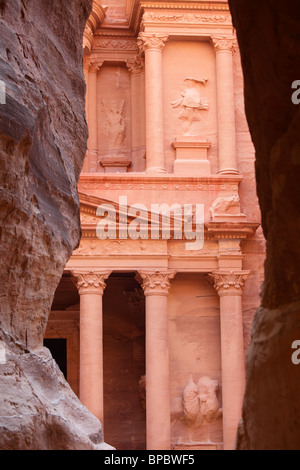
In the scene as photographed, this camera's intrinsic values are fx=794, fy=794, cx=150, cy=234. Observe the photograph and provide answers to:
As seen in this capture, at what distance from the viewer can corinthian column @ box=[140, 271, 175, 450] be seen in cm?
1877

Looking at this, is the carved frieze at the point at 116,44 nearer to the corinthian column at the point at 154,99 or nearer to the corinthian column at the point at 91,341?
the corinthian column at the point at 154,99

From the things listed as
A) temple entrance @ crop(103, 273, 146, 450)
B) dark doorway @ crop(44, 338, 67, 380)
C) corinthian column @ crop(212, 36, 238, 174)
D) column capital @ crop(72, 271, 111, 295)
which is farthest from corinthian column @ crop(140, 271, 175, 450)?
dark doorway @ crop(44, 338, 67, 380)

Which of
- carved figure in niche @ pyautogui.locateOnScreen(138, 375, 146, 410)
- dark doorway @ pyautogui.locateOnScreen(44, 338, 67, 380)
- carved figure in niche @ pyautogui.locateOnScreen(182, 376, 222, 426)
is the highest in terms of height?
dark doorway @ pyautogui.locateOnScreen(44, 338, 67, 380)

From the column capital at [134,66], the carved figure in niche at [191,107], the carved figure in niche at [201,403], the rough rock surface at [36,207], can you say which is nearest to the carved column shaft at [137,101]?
the column capital at [134,66]

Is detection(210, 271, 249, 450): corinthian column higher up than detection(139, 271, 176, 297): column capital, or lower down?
lower down

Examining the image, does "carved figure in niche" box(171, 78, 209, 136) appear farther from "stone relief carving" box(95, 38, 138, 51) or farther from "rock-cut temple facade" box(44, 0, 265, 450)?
"stone relief carving" box(95, 38, 138, 51)

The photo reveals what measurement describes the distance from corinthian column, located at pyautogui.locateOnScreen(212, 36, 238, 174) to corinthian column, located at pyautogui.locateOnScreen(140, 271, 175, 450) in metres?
3.83

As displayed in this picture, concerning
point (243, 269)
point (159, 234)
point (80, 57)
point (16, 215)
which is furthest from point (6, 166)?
point (243, 269)

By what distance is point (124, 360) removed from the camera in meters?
22.3

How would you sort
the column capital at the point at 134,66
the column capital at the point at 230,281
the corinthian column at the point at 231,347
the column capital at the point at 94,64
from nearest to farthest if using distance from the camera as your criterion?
the corinthian column at the point at 231,347
the column capital at the point at 230,281
the column capital at the point at 94,64
the column capital at the point at 134,66

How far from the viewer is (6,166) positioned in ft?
12.2


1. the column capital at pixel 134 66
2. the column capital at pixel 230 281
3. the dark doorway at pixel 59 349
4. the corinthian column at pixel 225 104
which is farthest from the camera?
the column capital at pixel 134 66

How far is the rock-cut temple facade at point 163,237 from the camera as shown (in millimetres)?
19188

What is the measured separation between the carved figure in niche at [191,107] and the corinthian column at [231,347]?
4.35 m
